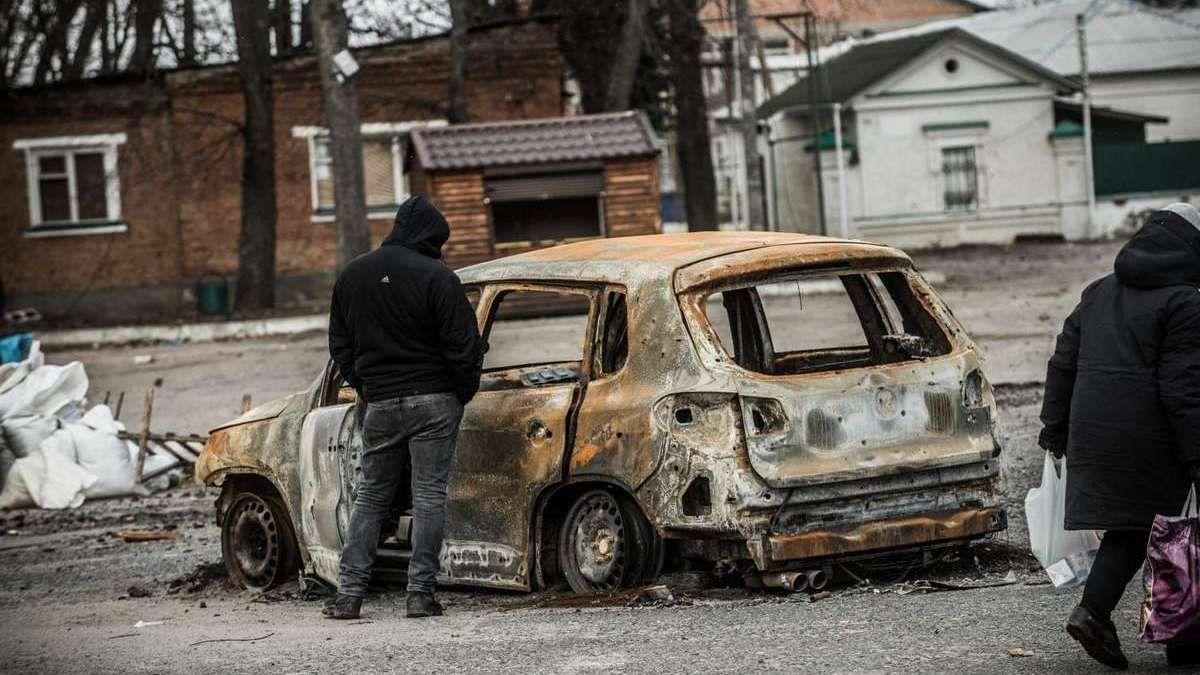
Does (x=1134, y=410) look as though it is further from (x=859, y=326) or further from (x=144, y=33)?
(x=144, y=33)

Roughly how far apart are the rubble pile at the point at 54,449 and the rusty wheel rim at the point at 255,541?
14.8 ft

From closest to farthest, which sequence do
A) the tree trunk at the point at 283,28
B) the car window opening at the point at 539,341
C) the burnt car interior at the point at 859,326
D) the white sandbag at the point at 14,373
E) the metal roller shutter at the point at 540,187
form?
the burnt car interior at the point at 859,326 → the car window opening at the point at 539,341 → the white sandbag at the point at 14,373 → the metal roller shutter at the point at 540,187 → the tree trunk at the point at 283,28

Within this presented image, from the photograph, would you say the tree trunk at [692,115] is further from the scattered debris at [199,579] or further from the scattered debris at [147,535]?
the scattered debris at [199,579]

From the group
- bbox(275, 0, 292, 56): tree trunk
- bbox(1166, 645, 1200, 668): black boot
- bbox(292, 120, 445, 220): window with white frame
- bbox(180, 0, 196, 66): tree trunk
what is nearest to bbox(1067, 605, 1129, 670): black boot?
bbox(1166, 645, 1200, 668): black boot

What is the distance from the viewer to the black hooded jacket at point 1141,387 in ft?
18.9

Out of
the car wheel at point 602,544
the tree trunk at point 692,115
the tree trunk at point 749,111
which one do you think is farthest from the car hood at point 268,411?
the tree trunk at point 692,115

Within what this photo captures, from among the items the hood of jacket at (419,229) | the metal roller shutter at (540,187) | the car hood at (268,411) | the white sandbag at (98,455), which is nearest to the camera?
the hood of jacket at (419,229)

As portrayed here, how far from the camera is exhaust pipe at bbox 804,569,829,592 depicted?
7371 millimetres

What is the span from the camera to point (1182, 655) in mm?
5789

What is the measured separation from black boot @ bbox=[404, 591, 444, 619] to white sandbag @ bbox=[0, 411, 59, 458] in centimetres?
683

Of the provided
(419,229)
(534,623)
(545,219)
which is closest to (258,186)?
(545,219)

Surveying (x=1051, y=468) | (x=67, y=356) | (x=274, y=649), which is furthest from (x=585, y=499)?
(x=67, y=356)

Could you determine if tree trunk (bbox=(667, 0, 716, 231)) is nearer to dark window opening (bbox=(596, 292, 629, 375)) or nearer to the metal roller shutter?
the metal roller shutter

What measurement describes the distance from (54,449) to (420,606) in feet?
22.1
